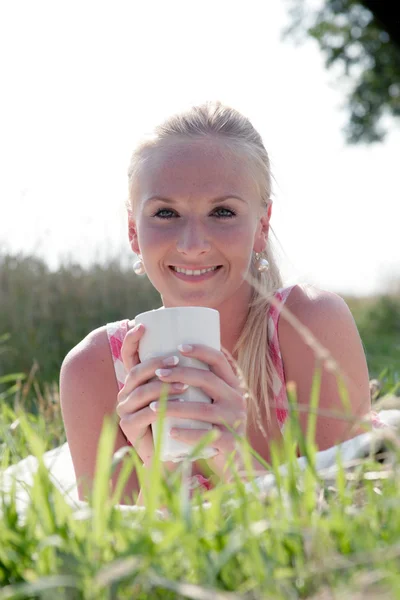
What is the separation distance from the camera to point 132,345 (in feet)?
5.55

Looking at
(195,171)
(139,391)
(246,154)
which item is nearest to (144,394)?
(139,391)

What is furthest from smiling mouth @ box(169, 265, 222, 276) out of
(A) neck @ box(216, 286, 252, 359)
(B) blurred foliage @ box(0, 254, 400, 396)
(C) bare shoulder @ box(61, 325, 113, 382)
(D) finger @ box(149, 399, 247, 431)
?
(B) blurred foliage @ box(0, 254, 400, 396)

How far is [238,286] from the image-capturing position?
2449 millimetres

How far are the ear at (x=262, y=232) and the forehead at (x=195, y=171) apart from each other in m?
0.15

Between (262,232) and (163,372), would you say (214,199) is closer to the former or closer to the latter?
(262,232)

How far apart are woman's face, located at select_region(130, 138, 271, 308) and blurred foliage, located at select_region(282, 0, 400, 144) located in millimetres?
15433

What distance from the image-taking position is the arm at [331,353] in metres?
2.32

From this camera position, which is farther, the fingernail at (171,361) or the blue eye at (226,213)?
the blue eye at (226,213)

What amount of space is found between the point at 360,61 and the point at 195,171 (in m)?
16.3

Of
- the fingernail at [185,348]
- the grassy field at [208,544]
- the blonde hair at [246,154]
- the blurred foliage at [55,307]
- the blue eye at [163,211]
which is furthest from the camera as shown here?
the blurred foliage at [55,307]

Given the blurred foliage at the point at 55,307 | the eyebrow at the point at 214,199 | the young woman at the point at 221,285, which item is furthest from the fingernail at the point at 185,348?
the blurred foliage at the point at 55,307

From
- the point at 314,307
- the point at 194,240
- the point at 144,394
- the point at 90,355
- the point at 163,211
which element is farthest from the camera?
the point at 90,355

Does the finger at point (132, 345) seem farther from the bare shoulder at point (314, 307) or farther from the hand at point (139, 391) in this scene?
the bare shoulder at point (314, 307)

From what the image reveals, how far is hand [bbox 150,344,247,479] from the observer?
61.1 inches
